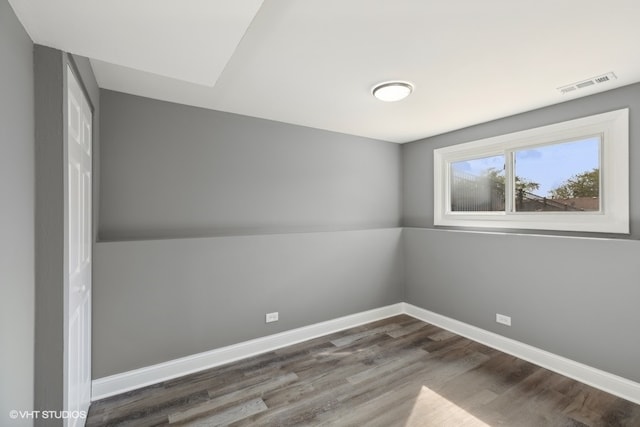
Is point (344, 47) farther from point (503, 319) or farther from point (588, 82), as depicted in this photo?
point (503, 319)

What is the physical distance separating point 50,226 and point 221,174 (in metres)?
1.72

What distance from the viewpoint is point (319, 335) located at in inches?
131

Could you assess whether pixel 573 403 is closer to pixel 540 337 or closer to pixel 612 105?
pixel 540 337

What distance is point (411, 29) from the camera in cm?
163

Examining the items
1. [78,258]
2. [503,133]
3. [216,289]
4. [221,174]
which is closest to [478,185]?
[503,133]

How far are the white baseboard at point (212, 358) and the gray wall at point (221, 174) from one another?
3.62ft

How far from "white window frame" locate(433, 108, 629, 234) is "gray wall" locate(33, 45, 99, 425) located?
3690 millimetres

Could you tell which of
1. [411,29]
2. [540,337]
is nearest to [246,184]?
[411,29]

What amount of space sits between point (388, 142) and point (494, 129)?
136 centimetres

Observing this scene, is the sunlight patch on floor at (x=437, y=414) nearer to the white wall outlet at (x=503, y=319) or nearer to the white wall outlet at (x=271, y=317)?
the white wall outlet at (x=503, y=319)

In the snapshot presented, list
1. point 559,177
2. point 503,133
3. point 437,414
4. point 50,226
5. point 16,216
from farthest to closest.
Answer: point 503,133 → point 559,177 → point 437,414 → point 50,226 → point 16,216

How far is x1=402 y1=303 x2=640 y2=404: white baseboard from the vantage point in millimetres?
2247

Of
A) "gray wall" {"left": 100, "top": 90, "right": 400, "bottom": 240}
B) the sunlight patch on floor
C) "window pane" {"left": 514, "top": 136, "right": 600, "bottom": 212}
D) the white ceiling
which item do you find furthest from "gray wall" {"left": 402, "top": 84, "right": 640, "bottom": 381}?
the sunlight patch on floor

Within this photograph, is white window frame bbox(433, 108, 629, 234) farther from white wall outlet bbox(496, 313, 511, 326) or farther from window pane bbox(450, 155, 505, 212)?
white wall outlet bbox(496, 313, 511, 326)
